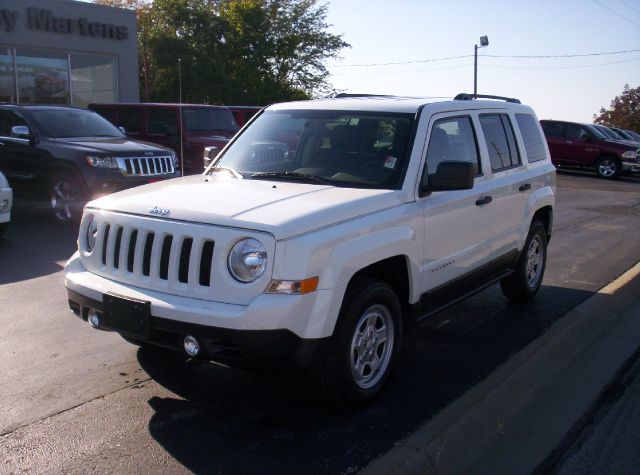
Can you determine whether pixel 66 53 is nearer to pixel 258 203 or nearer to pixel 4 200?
pixel 4 200

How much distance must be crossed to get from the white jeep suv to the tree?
50260mm

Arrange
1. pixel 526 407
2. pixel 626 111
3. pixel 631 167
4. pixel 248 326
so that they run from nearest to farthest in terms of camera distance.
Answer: pixel 248 326 → pixel 526 407 → pixel 631 167 → pixel 626 111

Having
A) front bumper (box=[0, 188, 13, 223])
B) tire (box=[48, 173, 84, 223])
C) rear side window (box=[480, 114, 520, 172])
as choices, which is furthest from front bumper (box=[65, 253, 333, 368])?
tire (box=[48, 173, 84, 223])

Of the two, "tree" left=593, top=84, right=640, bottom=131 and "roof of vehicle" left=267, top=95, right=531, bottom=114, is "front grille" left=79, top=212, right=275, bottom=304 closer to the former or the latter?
"roof of vehicle" left=267, top=95, right=531, bottom=114

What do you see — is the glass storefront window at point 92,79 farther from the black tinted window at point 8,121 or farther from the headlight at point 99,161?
the headlight at point 99,161

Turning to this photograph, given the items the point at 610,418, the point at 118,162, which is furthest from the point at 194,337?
the point at 118,162

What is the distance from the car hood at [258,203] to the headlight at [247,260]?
0.32 ft

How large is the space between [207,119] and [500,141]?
33.3 feet

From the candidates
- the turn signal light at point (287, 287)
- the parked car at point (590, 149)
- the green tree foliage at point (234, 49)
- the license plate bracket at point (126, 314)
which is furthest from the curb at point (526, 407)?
the green tree foliage at point (234, 49)

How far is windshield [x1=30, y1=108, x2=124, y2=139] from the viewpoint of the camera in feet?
37.3

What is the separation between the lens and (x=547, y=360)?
214 inches

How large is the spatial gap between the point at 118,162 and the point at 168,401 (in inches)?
260

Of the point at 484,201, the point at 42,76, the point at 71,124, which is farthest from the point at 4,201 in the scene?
the point at 42,76

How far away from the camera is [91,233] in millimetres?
4711
